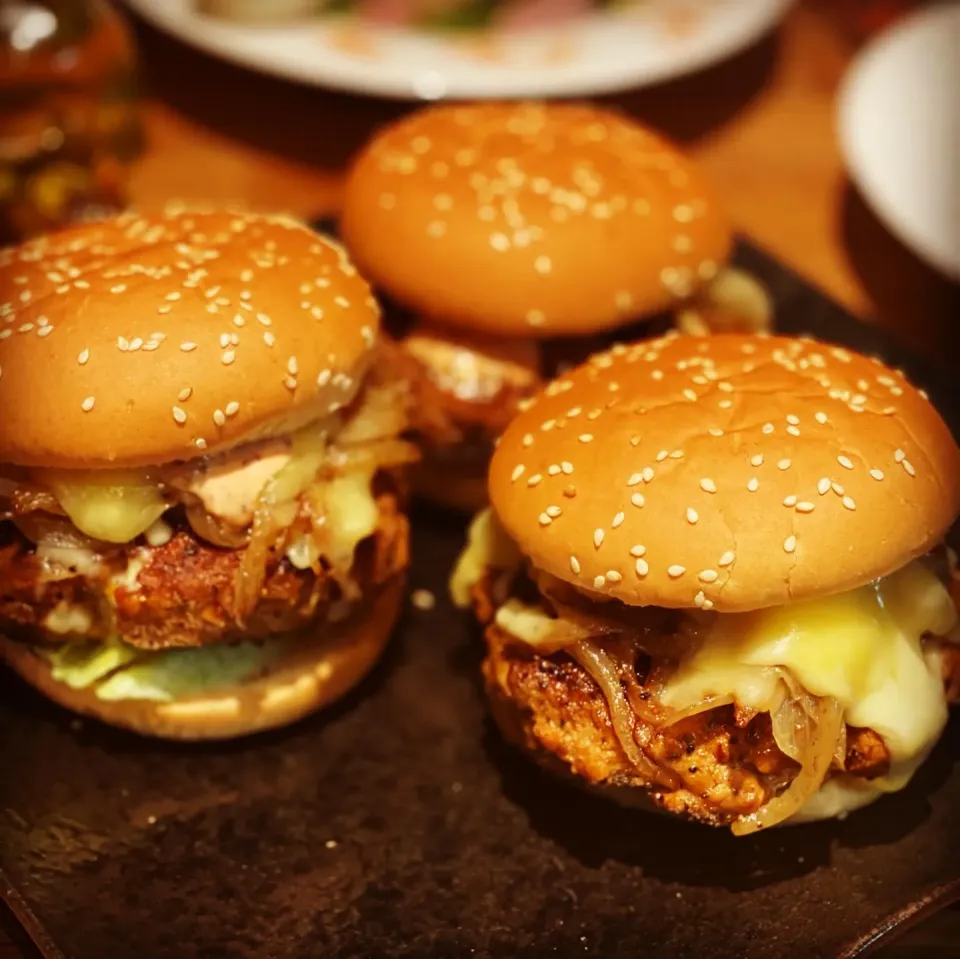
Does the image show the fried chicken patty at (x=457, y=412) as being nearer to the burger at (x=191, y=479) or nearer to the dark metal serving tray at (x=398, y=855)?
the burger at (x=191, y=479)

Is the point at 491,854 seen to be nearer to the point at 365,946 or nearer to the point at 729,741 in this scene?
the point at 365,946

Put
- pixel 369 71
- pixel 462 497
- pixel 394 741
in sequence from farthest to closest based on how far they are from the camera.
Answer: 1. pixel 369 71
2. pixel 462 497
3. pixel 394 741

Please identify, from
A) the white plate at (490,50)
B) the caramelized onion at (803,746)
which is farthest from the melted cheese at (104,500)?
the white plate at (490,50)

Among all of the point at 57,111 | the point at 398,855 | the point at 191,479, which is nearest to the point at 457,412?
the point at 191,479

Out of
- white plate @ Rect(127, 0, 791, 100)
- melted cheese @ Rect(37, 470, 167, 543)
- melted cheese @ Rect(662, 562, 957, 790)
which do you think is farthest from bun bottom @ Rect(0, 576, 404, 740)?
white plate @ Rect(127, 0, 791, 100)

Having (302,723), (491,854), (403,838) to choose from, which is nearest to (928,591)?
(491,854)

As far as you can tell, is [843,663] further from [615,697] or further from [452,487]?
[452,487]

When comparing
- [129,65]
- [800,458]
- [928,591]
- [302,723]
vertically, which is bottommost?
[302,723]
